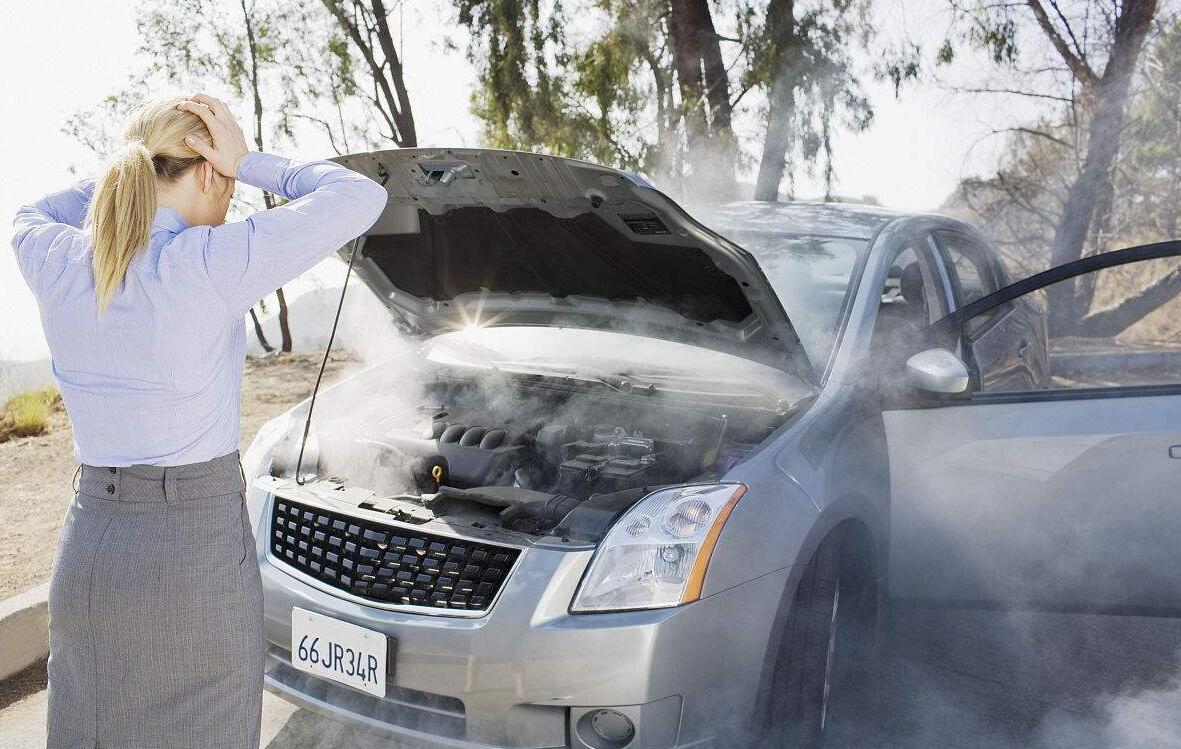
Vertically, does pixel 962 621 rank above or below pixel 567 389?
below

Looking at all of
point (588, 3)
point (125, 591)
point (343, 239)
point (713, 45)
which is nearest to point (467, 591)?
point (125, 591)

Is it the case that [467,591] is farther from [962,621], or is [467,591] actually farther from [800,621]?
[962,621]

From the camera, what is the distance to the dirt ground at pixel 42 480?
4.43 meters

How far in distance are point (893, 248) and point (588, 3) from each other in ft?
27.1

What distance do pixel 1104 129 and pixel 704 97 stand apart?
188 inches

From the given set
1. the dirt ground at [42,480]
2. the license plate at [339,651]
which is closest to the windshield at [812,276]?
the license plate at [339,651]

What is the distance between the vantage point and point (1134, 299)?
7.42 meters

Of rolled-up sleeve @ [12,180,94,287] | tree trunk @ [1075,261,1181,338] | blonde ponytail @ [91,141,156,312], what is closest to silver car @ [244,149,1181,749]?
rolled-up sleeve @ [12,180,94,287]

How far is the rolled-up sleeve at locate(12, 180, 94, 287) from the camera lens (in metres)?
1.72

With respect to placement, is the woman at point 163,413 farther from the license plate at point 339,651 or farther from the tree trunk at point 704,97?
the tree trunk at point 704,97

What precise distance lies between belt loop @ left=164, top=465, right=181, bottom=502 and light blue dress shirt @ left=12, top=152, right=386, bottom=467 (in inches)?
0.6

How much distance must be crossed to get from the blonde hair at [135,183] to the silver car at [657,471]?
45.1 inches

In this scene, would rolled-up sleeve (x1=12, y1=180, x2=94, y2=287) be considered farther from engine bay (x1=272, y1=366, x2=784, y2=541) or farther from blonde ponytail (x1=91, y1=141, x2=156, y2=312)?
engine bay (x1=272, y1=366, x2=784, y2=541)

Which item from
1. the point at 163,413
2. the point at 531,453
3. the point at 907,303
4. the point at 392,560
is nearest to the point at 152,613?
the point at 163,413
